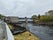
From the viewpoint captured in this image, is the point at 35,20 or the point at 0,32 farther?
the point at 35,20

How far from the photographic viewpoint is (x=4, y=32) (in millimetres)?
2354

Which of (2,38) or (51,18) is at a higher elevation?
(2,38)

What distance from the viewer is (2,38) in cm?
230

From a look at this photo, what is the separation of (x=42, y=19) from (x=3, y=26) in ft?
277

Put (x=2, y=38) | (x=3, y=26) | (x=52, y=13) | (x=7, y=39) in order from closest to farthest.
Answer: (x=7, y=39), (x=2, y=38), (x=3, y=26), (x=52, y=13)

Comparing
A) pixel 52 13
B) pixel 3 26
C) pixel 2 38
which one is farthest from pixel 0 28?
pixel 52 13

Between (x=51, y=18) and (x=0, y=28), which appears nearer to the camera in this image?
(x=0, y=28)

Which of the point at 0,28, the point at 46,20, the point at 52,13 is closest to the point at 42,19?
Result: the point at 46,20

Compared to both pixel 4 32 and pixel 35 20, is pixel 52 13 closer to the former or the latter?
pixel 35 20

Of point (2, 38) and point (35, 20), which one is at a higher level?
point (2, 38)

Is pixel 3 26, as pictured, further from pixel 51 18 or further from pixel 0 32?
pixel 51 18

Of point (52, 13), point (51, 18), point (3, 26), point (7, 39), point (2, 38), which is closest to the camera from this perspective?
point (7, 39)

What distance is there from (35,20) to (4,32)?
3429 inches

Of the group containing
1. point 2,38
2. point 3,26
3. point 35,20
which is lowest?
point 35,20
